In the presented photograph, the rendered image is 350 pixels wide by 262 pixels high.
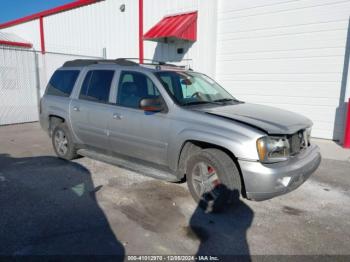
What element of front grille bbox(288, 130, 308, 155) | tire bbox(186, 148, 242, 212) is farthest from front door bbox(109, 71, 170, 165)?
front grille bbox(288, 130, 308, 155)

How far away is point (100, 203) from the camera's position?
3.82m

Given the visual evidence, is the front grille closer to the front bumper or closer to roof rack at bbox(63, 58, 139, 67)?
the front bumper

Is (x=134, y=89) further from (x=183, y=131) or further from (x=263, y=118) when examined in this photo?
(x=263, y=118)

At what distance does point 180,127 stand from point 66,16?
13.2 m

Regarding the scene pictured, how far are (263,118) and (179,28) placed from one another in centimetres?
657

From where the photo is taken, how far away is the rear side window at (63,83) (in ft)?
17.8

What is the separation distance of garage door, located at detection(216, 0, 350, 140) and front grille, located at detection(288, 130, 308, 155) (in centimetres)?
463

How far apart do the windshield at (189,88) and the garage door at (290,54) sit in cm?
417

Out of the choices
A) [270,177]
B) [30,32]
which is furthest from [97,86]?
[30,32]

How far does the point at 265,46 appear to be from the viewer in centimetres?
847

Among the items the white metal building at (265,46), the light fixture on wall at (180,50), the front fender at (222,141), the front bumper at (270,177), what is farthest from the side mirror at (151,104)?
the light fixture on wall at (180,50)

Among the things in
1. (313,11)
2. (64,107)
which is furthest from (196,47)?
(64,107)

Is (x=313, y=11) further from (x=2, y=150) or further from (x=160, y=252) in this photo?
(x=2, y=150)

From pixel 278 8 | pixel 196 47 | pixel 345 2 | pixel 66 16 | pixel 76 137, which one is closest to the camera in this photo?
pixel 76 137
